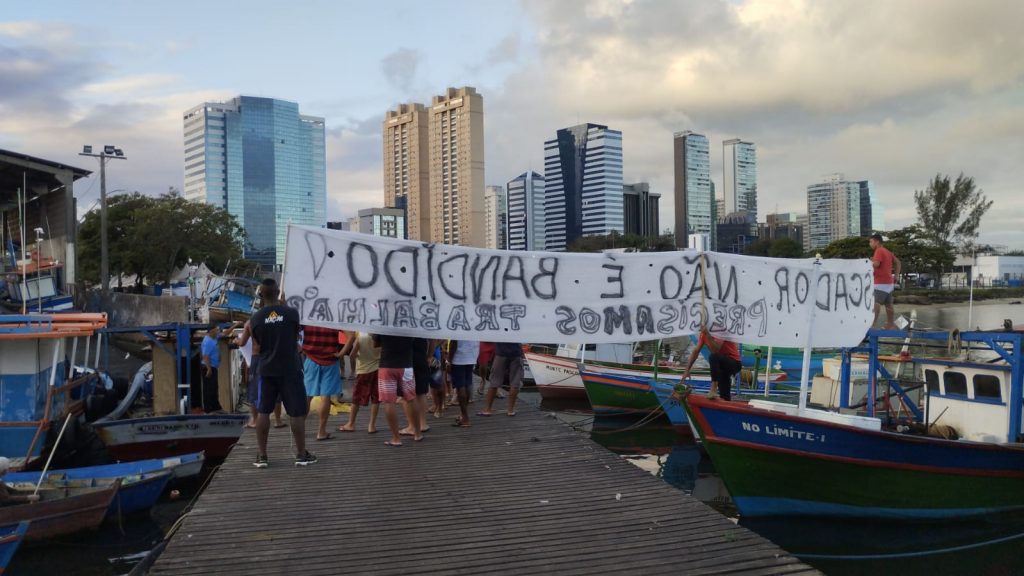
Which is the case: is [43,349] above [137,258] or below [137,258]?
below

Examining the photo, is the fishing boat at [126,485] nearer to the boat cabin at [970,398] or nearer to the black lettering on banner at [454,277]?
the black lettering on banner at [454,277]

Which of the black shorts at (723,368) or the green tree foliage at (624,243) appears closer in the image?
the black shorts at (723,368)

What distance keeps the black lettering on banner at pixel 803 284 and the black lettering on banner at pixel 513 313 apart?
3.78 m

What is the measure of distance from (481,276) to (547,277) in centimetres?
83

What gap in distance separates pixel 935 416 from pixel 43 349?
52.7 feet

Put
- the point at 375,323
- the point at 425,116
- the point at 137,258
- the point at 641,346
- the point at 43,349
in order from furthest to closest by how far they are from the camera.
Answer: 1. the point at 425,116
2. the point at 137,258
3. the point at 641,346
4. the point at 43,349
5. the point at 375,323

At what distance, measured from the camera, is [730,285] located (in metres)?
9.51

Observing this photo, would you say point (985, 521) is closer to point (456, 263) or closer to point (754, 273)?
point (754, 273)

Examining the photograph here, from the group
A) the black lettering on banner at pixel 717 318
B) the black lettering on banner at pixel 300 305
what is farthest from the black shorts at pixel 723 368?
the black lettering on banner at pixel 300 305

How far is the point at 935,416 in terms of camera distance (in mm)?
12695

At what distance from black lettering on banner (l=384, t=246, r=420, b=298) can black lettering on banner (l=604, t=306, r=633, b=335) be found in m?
2.39

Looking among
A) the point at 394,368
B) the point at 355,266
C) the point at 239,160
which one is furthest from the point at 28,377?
the point at 239,160

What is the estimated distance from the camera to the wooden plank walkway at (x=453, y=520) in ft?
18.5

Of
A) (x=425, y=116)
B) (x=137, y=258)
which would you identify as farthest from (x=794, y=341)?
(x=425, y=116)
